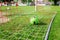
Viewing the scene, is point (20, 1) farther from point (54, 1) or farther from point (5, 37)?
point (5, 37)

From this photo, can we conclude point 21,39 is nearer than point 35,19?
Yes

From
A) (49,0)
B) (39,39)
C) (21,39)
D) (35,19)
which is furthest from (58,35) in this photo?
(49,0)

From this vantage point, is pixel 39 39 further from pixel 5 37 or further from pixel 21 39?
pixel 5 37

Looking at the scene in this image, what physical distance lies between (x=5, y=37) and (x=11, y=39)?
0.43 meters

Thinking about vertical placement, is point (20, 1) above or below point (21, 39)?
below

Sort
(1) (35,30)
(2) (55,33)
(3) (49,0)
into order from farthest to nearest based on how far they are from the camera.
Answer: (3) (49,0), (1) (35,30), (2) (55,33)

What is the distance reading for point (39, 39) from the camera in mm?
7074

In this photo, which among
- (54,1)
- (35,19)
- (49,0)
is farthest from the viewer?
(49,0)

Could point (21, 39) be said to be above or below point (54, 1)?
above

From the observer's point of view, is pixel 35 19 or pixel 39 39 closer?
pixel 39 39

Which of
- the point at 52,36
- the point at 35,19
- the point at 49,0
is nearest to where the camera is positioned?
the point at 52,36

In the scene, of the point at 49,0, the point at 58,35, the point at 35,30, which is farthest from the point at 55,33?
the point at 49,0

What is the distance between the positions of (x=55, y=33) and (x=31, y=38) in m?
1.32

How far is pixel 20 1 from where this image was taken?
44.4m
